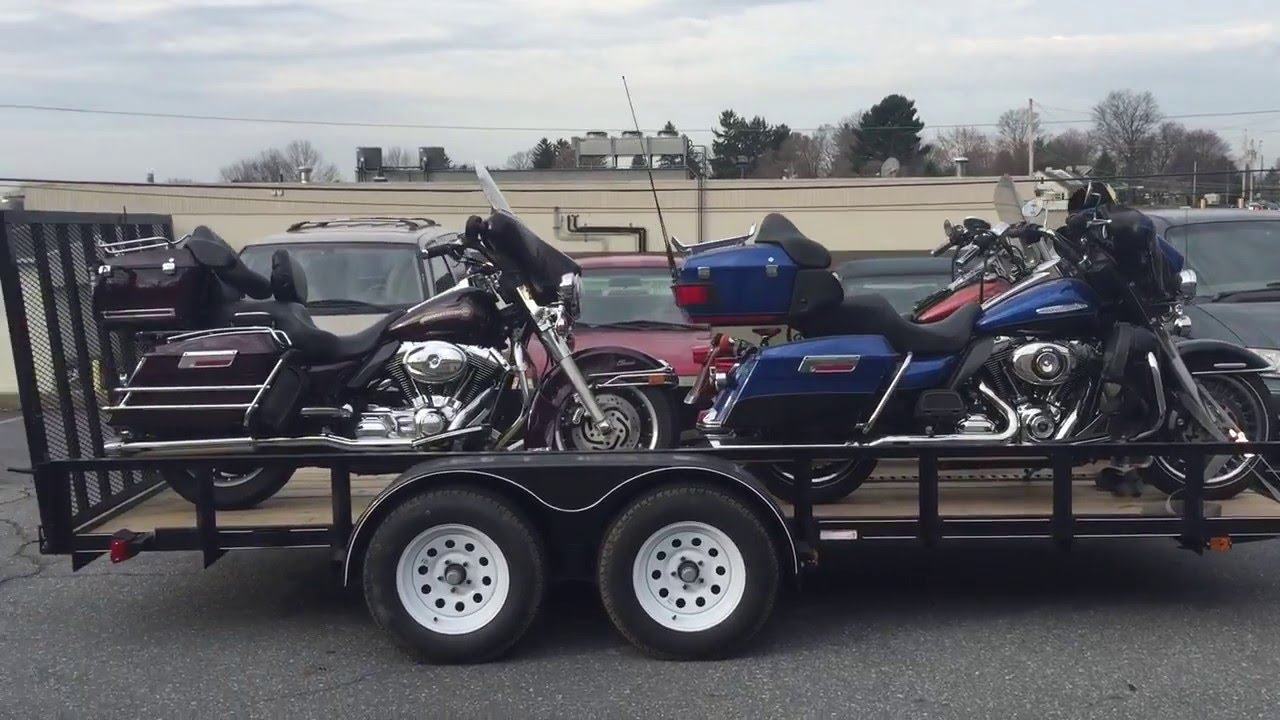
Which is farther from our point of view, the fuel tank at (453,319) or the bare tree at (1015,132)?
the bare tree at (1015,132)

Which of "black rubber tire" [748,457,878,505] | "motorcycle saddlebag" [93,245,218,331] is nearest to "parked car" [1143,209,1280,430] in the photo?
"black rubber tire" [748,457,878,505]

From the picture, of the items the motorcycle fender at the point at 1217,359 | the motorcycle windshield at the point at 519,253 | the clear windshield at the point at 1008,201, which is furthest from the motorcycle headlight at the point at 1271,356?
the motorcycle windshield at the point at 519,253

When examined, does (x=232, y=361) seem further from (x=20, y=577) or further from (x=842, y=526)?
(x=842, y=526)

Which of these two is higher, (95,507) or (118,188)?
(118,188)

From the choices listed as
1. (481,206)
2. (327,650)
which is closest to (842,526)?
(327,650)

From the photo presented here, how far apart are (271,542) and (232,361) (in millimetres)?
837

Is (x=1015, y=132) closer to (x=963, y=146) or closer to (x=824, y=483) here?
(x=963, y=146)

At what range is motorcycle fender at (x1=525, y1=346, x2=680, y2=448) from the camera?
19.7 ft

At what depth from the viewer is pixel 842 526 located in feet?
17.4

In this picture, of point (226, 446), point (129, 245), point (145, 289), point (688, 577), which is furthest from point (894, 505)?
point (129, 245)

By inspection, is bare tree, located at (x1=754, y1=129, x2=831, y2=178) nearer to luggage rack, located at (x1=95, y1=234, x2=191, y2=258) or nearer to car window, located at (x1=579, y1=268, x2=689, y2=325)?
car window, located at (x1=579, y1=268, x2=689, y2=325)

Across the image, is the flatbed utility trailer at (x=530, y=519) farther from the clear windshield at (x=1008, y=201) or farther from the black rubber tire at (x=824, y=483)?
the clear windshield at (x=1008, y=201)

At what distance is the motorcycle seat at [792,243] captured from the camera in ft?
18.1

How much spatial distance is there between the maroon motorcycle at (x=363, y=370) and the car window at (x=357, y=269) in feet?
8.24
